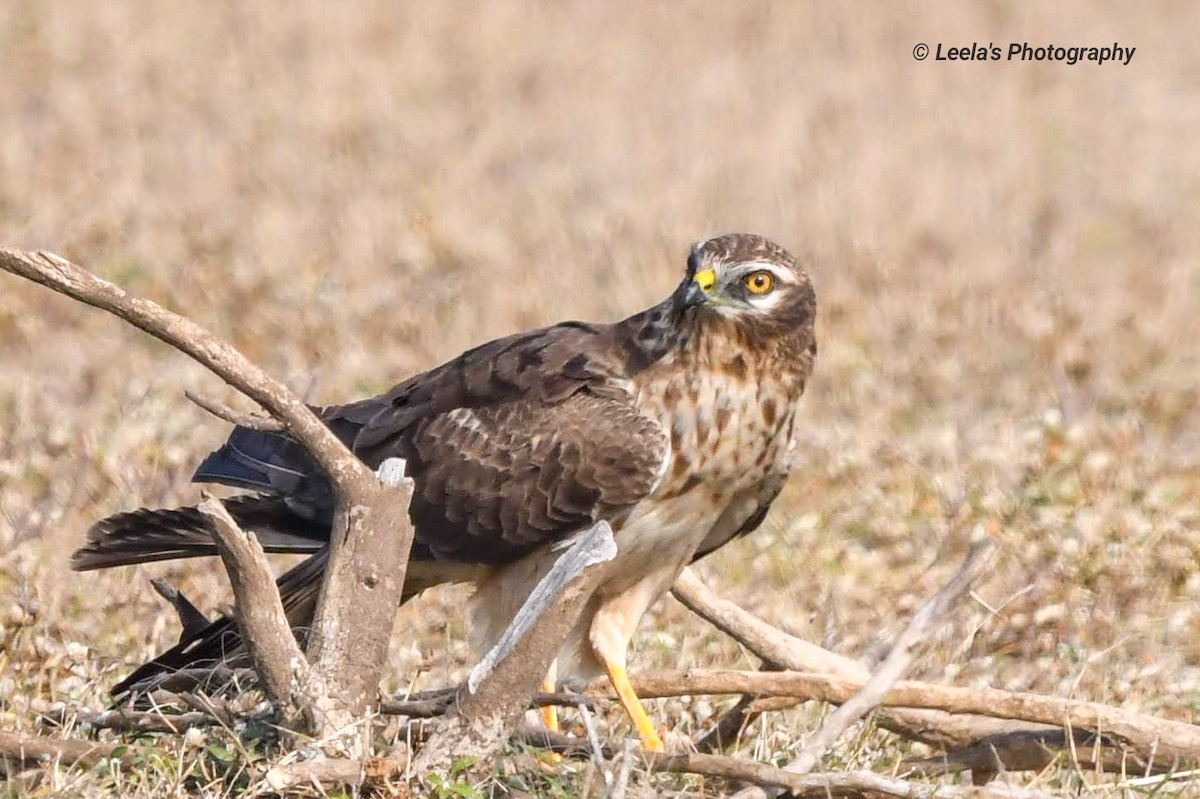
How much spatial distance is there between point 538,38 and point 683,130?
1.77m

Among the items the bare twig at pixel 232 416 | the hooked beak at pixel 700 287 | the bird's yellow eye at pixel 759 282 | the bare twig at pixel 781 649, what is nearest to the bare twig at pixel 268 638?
the bare twig at pixel 232 416

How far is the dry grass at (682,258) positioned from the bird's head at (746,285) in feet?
3.16

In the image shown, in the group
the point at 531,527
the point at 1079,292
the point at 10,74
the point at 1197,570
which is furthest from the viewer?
the point at 10,74

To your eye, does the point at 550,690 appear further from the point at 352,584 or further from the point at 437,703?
the point at 352,584

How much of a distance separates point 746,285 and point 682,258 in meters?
5.32

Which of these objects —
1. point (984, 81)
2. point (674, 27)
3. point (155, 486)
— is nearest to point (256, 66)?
point (674, 27)

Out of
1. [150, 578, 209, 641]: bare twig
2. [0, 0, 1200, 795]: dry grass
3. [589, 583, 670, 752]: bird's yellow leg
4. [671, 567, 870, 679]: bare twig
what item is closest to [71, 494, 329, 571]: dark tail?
[150, 578, 209, 641]: bare twig

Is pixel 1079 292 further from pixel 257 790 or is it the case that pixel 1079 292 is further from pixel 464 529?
pixel 257 790

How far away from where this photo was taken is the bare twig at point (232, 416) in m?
4.03

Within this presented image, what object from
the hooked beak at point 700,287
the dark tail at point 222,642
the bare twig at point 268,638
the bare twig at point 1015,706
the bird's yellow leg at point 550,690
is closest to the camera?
the bare twig at point 268,638

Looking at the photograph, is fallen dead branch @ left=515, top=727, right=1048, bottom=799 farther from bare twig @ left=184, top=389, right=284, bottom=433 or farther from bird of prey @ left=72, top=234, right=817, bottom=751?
A: bare twig @ left=184, top=389, right=284, bottom=433

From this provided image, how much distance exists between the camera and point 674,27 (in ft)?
50.1

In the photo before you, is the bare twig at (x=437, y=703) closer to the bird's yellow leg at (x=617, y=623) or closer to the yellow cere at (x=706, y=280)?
the bird's yellow leg at (x=617, y=623)

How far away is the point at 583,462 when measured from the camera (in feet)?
17.3
